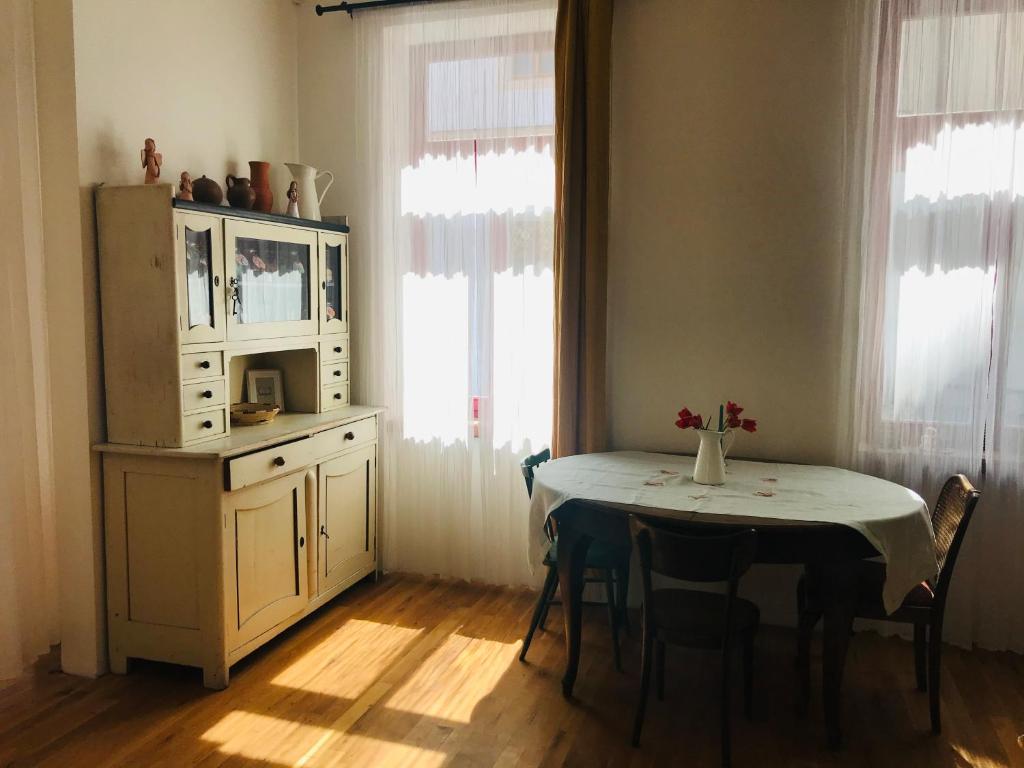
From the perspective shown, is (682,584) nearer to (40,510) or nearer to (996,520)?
(996,520)

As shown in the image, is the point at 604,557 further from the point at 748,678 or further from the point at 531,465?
the point at 748,678

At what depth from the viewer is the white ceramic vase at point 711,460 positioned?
9.95ft

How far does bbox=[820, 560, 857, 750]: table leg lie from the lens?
262 cm

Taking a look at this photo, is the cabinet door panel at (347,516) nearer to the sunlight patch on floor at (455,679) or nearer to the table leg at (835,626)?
the sunlight patch on floor at (455,679)

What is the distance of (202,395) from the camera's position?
3.06 metres

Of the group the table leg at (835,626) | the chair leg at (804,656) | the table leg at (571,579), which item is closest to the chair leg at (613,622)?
the table leg at (571,579)

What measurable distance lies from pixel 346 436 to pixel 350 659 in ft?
3.23

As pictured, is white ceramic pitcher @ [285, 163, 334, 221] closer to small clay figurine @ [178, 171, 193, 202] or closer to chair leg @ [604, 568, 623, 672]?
small clay figurine @ [178, 171, 193, 202]

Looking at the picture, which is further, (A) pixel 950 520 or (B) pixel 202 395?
(B) pixel 202 395

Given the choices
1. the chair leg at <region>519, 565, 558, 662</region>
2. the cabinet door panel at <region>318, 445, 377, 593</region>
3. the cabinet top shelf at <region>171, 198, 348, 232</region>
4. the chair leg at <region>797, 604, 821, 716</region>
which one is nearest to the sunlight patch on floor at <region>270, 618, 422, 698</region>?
the cabinet door panel at <region>318, 445, 377, 593</region>

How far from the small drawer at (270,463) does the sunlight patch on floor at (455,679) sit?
0.93 meters

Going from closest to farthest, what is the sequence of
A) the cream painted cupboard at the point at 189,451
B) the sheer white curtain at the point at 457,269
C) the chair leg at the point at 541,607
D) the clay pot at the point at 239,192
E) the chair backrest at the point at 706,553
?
the chair backrest at the point at 706,553 → the cream painted cupboard at the point at 189,451 → the chair leg at the point at 541,607 → the clay pot at the point at 239,192 → the sheer white curtain at the point at 457,269

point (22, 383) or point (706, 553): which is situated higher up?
point (22, 383)

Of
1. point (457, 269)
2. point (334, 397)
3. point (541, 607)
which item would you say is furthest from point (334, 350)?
point (541, 607)
